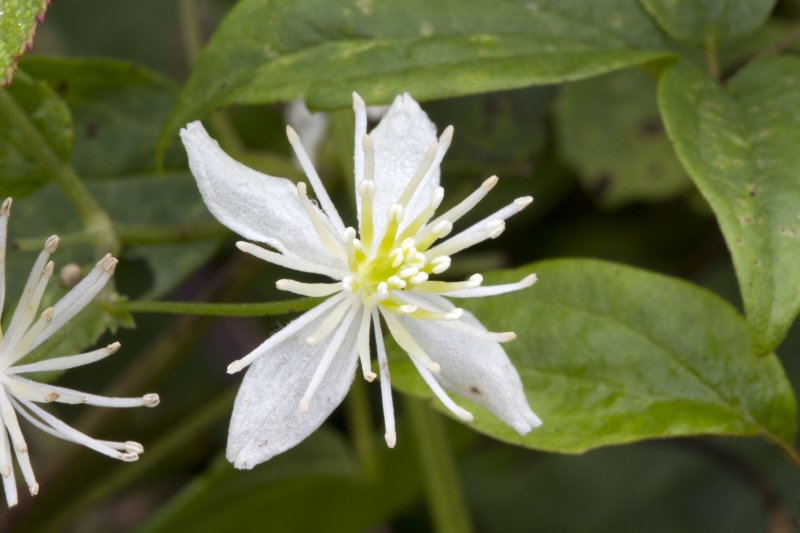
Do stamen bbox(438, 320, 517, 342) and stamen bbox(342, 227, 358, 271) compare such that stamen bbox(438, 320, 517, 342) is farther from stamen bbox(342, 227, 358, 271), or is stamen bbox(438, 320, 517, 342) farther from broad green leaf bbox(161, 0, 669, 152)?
broad green leaf bbox(161, 0, 669, 152)

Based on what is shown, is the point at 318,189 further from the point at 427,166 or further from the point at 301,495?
the point at 301,495

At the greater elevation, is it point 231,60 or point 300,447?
point 231,60

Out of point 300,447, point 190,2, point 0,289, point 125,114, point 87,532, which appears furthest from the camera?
point 87,532

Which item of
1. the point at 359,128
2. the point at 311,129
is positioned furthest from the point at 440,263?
the point at 311,129

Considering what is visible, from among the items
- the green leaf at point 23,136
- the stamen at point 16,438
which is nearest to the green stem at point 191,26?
the green leaf at point 23,136

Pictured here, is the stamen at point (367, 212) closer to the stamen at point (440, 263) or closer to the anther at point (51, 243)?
the stamen at point (440, 263)

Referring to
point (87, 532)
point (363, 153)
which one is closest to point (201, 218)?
point (363, 153)

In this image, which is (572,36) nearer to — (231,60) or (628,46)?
(628,46)
